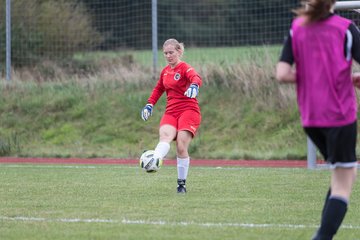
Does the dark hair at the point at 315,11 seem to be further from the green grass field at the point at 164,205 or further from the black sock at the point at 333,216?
the green grass field at the point at 164,205

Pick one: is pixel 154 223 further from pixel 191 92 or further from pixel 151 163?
pixel 191 92

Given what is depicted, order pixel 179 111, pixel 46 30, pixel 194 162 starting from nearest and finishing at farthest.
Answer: pixel 179 111 < pixel 194 162 < pixel 46 30

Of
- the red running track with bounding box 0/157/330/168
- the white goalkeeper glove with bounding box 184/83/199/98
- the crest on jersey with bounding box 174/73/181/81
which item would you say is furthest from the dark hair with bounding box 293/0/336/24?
the red running track with bounding box 0/157/330/168

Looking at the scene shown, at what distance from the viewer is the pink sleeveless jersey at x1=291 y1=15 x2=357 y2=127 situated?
5.70 m

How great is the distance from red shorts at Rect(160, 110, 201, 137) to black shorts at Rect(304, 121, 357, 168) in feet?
14.1

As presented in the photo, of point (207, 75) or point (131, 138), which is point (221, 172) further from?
point (207, 75)

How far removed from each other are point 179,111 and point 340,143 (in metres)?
4.61

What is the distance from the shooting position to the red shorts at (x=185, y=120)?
33.1ft

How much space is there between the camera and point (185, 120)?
33.1ft

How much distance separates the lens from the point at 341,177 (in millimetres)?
5859

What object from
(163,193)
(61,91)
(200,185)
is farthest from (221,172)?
(61,91)

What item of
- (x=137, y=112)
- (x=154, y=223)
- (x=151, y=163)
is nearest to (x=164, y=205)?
(x=151, y=163)

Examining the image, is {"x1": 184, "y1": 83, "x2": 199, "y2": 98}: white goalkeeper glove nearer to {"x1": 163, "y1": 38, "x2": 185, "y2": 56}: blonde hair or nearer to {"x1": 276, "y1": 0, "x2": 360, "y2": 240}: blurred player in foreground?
{"x1": 163, "y1": 38, "x2": 185, "y2": 56}: blonde hair

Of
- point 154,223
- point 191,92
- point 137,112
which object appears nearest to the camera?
point 154,223
